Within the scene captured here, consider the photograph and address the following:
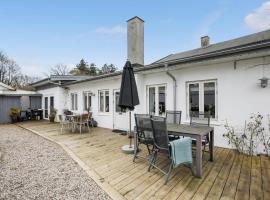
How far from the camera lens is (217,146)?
521 centimetres

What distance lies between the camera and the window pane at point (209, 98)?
5320mm

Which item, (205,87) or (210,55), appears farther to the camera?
(205,87)

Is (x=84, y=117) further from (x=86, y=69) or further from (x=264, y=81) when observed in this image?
(x=86, y=69)

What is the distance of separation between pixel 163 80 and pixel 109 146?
3213 millimetres

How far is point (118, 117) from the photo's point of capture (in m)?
8.27

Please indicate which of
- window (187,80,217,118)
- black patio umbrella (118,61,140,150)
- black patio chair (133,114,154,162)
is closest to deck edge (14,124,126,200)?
black patio chair (133,114,154,162)

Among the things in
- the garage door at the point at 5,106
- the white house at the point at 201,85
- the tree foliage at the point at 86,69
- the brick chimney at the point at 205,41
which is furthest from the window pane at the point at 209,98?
the tree foliage at the point at 86,69

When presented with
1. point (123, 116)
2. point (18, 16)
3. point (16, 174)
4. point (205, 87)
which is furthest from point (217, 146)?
point (18, 16)

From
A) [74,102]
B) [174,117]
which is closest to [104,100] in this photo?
Answer: [74,102]

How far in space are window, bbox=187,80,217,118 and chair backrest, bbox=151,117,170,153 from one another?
287 cm

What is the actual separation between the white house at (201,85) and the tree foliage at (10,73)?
21.3 metres

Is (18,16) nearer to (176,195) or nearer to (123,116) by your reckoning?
(123,116)

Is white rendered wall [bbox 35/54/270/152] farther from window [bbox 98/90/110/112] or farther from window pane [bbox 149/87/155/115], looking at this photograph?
window [bbox 98/90/110/112]

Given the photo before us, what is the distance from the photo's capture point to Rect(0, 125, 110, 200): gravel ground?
2.61m
